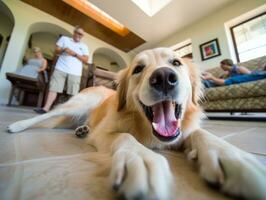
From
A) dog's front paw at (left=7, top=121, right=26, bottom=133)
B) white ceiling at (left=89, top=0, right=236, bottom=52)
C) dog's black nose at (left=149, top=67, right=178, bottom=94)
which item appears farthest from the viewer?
white ceiling at (left=89, top=0, right=236, bottom=52)

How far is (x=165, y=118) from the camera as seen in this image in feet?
2.44

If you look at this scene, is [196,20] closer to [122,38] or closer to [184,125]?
[122,38]

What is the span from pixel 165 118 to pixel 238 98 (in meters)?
2.15

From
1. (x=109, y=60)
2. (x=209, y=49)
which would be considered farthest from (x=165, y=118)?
(x=109, y=60)

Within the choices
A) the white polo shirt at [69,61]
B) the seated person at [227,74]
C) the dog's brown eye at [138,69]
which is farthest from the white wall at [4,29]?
the dog's brown eye at [138,69]

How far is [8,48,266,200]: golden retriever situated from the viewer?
1.08 ft

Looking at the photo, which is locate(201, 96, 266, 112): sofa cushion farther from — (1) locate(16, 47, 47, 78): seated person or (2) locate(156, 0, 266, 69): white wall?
(1) locate(16, 47, 47, 78): seated person

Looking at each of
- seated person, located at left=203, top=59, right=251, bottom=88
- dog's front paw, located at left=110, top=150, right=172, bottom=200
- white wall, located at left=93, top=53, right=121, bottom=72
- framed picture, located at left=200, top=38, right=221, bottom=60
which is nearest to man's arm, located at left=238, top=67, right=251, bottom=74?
seated person, located at left=203, top=59, right=251, bottom=88

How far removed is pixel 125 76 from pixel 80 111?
28.0 inches

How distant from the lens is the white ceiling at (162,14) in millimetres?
4715

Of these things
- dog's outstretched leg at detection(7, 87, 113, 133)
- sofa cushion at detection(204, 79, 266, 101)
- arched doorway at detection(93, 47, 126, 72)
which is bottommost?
dog's outstretched leg at detection(7, 87, 113, 133)

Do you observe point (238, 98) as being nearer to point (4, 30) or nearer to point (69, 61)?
point (69, 61)

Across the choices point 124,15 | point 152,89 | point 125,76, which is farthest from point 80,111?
point 124,15

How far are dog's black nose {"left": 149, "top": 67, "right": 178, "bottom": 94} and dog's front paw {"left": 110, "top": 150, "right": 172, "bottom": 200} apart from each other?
360 mm
